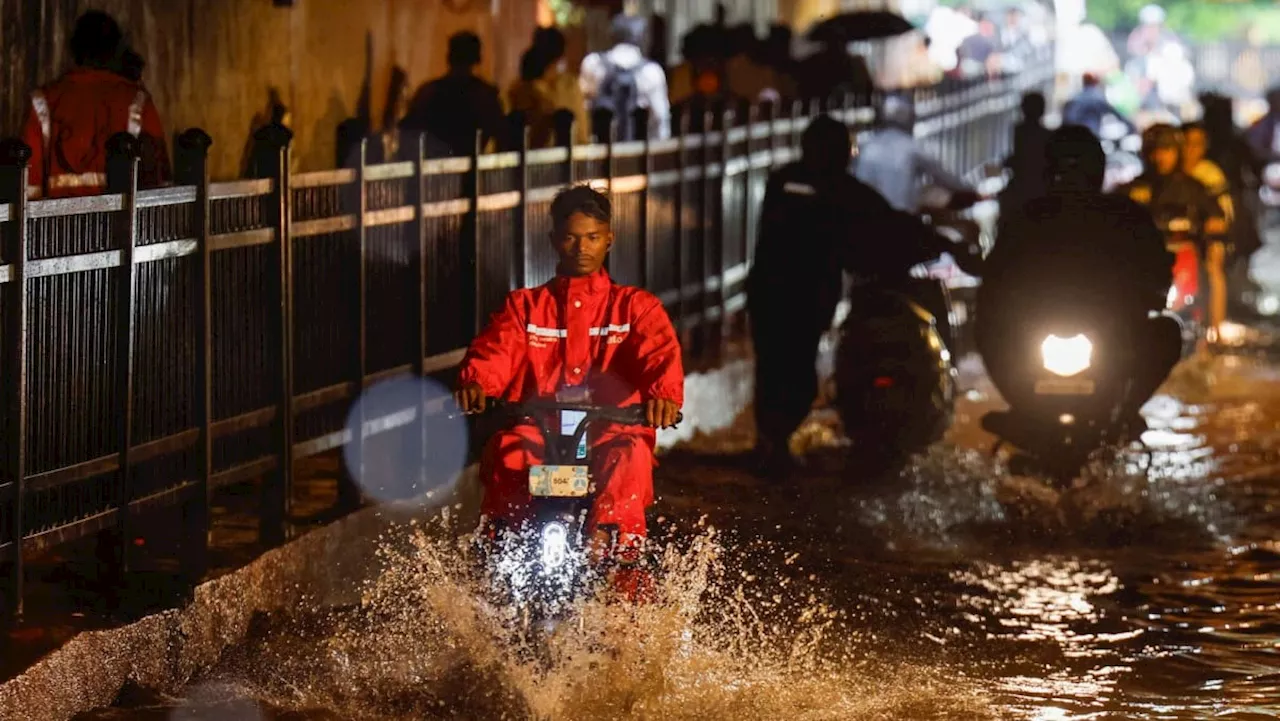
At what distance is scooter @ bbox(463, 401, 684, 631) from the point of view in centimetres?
704

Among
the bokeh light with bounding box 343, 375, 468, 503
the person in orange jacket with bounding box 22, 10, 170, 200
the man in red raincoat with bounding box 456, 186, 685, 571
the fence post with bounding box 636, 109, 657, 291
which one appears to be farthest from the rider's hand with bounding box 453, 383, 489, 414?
the fence post with bounding box 636, 109, 657, 291

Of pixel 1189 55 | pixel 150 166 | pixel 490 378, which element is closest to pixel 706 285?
pixel 150 166

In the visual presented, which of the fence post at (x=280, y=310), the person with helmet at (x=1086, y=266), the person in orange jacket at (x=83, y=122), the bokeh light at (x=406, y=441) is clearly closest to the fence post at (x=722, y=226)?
the person with helmet at (x=1086, y=266)

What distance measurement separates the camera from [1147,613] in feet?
28.7

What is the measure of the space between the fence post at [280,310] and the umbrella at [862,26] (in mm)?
13240

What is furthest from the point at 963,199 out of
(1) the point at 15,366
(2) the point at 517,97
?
(1) the point at 15,366

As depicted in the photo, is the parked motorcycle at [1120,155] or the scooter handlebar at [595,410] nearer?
the scooter handlebar at [595,410]

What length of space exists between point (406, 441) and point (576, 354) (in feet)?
10.1

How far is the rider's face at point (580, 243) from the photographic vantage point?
7449 millimetres

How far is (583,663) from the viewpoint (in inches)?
276

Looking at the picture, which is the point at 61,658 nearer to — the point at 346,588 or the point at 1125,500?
the point at 346,588

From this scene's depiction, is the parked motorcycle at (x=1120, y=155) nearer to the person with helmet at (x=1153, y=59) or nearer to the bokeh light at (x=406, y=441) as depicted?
the bokeh light at (x=406, y=441)

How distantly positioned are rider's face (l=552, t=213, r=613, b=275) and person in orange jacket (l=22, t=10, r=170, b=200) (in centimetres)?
291

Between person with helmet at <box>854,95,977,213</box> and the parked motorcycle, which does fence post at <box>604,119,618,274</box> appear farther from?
the parked motorcycle
